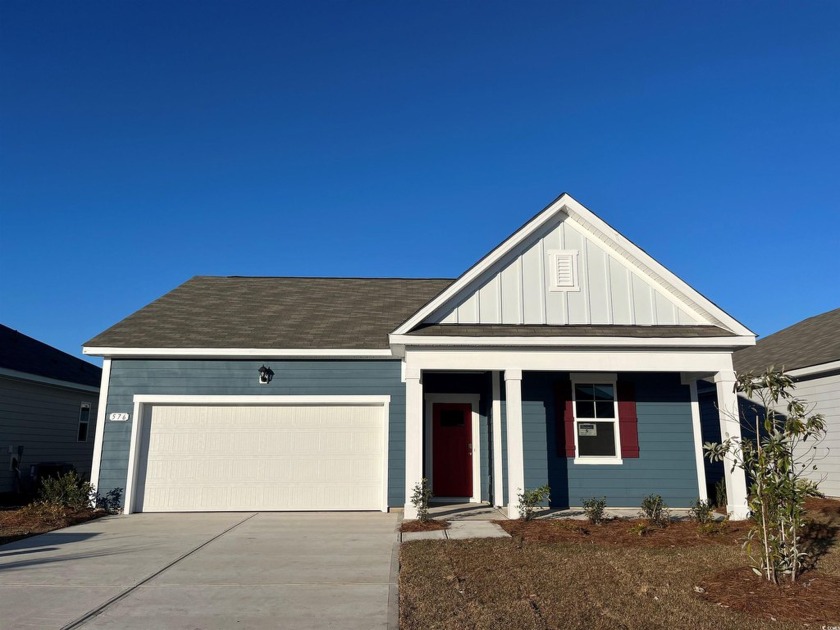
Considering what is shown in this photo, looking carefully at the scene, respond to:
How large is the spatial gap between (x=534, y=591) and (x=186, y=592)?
343 cm

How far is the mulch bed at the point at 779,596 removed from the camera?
16.3 feet

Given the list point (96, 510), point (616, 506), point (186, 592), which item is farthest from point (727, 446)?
point (96, 510)

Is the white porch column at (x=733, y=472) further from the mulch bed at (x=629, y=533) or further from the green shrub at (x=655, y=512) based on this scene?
the green shrub at (x=655, y=512)

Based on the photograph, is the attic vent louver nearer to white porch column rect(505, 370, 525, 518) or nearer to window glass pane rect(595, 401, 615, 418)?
white porch column rect(505, 370, 525, 518)

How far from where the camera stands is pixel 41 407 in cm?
1488

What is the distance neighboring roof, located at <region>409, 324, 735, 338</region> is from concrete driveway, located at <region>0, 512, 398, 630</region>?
3.48 m

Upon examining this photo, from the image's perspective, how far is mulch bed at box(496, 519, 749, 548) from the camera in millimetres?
7797

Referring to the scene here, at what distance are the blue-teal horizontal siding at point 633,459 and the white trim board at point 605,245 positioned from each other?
1838 mm

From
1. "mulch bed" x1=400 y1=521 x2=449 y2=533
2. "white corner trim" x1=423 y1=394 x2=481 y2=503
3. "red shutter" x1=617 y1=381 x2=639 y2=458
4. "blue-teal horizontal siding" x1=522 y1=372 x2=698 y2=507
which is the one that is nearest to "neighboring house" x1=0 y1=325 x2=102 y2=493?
"white corner trim" x1=423 y1=394 x2=481 y2=503

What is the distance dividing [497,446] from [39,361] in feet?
41.5

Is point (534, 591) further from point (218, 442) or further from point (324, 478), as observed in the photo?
point (218, 442)

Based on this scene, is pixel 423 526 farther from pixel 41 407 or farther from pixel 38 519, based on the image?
pixel 41 407

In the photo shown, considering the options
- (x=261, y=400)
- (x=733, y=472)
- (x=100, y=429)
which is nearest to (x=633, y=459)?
(x=733, y=472)

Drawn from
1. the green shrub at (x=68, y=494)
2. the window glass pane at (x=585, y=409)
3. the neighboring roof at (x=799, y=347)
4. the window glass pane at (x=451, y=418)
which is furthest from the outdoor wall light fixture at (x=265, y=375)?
the neighboring roof at (x=799, y=347)
